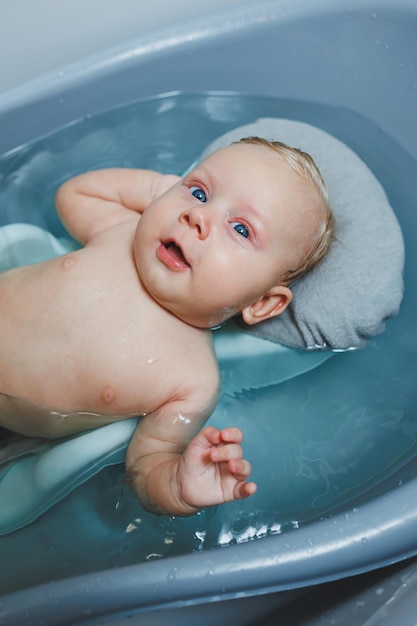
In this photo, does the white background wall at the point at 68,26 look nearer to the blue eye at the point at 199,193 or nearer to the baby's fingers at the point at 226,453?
the blue eye at the point at 199,193

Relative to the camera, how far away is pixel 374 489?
98 centimetres

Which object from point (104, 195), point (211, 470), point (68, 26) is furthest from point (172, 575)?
point (68, 26)

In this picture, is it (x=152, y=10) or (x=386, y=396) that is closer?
(x=386, y=396)

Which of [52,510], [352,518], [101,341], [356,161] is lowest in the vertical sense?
[52,510]

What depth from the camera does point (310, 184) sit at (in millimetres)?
1021

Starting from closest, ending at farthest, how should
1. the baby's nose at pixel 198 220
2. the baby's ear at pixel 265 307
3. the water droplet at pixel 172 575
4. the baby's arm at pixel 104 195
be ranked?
the water droplet at pixel 172 575
the baby's nose at pixel 198 220
the baby's ear at pixel 265 307
the baby's arm at pixel 104 195

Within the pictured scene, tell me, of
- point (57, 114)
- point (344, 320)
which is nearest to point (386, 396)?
point (344, 320)

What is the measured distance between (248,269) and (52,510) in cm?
47

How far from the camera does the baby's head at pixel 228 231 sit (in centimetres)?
96

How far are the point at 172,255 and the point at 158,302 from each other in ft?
0.30

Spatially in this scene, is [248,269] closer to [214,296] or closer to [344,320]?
[214,296]

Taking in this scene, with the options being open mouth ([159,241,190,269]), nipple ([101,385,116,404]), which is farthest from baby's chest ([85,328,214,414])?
open mouth ([159,241,190,269])

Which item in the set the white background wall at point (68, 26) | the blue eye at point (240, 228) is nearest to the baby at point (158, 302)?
the blue eye at point (240, 228)

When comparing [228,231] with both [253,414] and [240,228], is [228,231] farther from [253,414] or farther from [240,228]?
[253,414]
